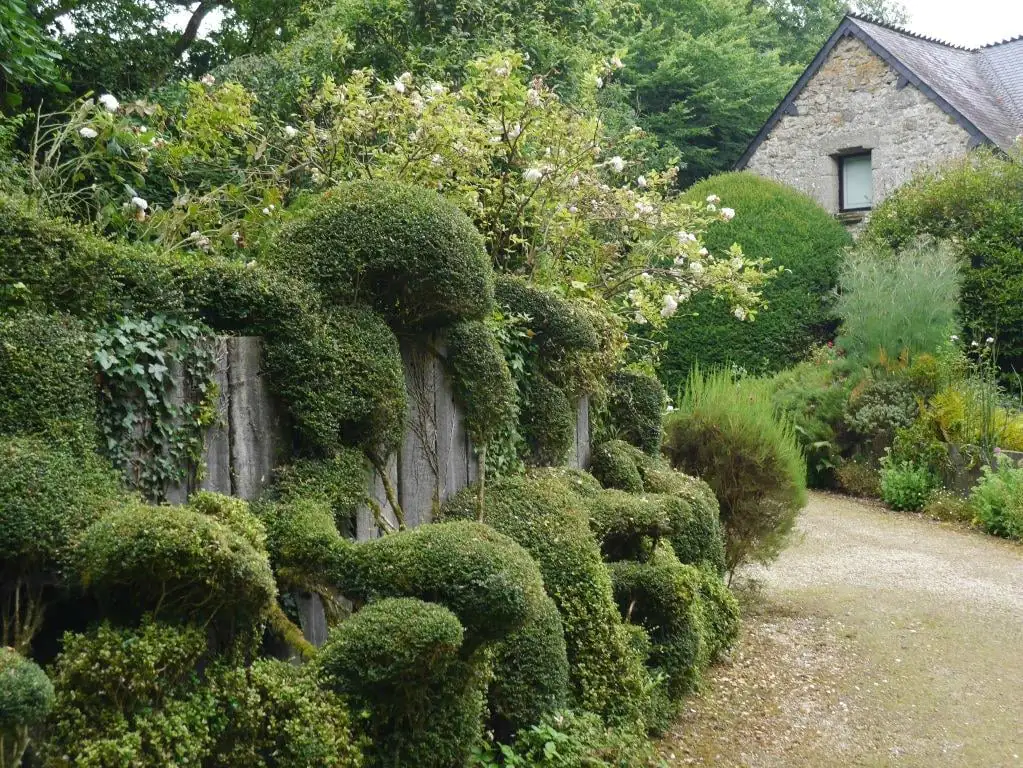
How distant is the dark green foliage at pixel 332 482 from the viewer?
3.74m

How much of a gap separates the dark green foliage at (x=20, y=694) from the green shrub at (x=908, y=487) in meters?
10.7

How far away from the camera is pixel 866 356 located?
1345 cm

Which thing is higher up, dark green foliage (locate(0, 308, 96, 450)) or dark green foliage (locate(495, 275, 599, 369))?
dark green foliage (locate(495, 275, 599, 369))

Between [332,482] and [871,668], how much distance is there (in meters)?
3.72

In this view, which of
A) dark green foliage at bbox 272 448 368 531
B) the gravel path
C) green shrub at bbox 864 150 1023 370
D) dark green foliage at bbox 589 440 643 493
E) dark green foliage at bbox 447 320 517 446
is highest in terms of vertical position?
green shrub at bbox 864 150 1023 370

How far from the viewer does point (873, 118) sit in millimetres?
18062

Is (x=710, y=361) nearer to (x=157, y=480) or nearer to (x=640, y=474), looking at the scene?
(x=640, y=474)

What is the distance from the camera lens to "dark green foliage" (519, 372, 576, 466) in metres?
5.50

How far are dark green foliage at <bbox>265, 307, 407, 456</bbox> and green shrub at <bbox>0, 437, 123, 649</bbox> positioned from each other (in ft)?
3.39

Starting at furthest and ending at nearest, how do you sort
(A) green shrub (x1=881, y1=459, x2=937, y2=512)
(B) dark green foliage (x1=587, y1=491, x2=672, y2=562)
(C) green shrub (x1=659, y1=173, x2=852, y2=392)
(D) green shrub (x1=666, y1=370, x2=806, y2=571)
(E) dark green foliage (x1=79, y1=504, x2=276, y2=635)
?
1. (C) green shrub (x1=659, y1=173, x2=852, y2=392)
2. (A) green shrub (x1=881, y1=459, x2=937, y2=512)
3. (D) green shrub (x1=666, y1=370, x2=806, y2=571)
4. (B) dark green foliage (x1=587, y1=491, x2=672, y2=562)
5. (E) dark green foliage (x1=79, y1=504, x2=276, y2=635)

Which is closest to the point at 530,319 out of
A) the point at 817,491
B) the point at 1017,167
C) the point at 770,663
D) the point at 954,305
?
the point at 770,663

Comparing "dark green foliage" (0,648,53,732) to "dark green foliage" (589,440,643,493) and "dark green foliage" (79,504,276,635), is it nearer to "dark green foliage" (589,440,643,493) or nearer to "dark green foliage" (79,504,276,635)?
"dark green foliage" (79,504,276,635)

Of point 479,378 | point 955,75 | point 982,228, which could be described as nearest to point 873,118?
point 955,75

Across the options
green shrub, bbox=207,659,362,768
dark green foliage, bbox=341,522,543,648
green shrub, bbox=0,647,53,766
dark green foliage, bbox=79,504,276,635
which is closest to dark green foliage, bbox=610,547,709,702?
dark green foliage, bbox=341,522,543,648
